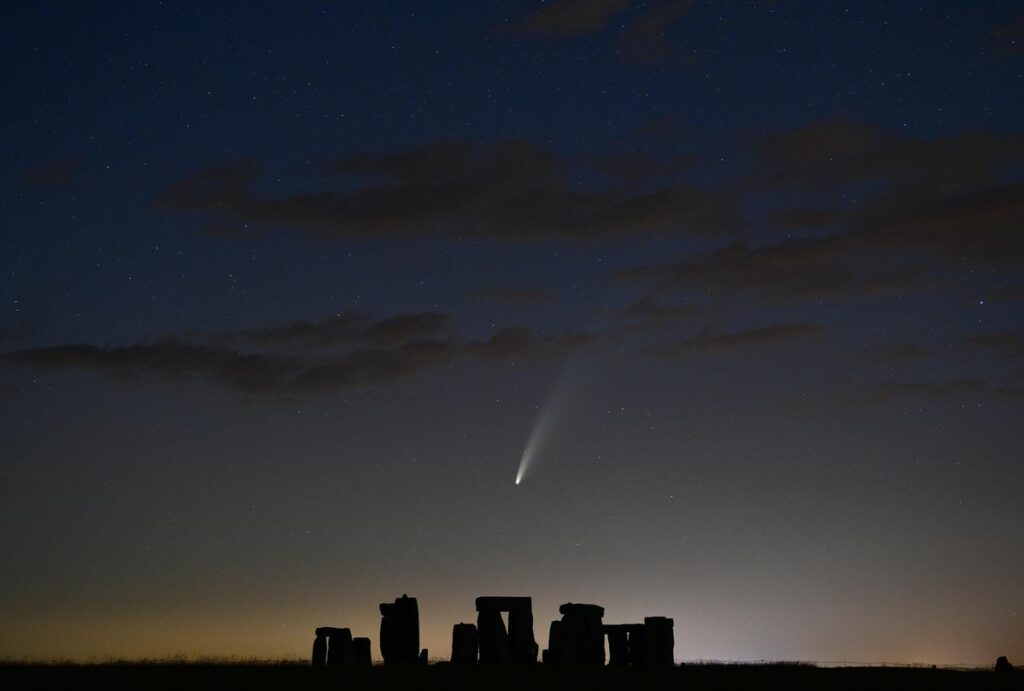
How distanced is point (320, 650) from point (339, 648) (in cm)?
58

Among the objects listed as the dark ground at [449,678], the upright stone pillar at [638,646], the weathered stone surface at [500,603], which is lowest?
the dark ground at [449,678]

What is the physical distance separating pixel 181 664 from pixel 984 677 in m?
20.6

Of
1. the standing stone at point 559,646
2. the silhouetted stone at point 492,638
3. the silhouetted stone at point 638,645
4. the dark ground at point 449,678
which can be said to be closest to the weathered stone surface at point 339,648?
the dark ground at point 449,678

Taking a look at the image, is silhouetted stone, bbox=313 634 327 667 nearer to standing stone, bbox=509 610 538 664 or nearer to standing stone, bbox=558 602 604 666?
standing stone, bbox=509 610 538 664

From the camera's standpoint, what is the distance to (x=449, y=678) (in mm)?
36219

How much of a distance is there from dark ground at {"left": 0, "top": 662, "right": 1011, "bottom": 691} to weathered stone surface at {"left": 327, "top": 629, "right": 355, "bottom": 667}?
140 cm

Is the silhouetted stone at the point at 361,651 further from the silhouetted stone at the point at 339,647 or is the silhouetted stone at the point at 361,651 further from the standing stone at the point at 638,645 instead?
the standing stone at the point at 638,645

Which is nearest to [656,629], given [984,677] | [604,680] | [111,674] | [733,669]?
[733,669]

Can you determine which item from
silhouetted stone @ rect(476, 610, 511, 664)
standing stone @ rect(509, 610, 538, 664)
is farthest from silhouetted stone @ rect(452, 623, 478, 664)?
standing stone @ rect(509, 610, 538, 664)

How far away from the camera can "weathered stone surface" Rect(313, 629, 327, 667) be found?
42.2m

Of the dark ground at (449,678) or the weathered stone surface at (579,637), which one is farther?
the weathered stone surface at (579,637)

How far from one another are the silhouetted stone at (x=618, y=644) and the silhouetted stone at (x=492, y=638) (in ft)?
9.55

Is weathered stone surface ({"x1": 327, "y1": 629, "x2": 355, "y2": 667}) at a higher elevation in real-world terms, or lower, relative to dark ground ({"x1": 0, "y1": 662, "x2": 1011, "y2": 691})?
higher

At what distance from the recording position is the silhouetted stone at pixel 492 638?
4141 cm
